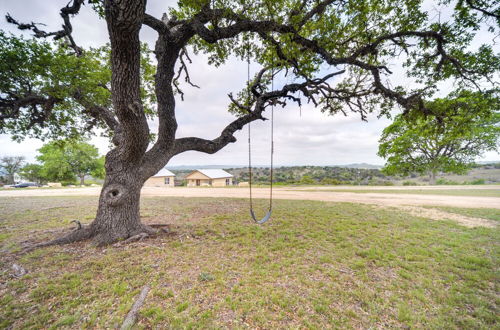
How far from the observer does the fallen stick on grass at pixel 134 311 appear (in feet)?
6.70

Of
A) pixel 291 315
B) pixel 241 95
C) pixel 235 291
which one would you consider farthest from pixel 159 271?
pixel 241 95

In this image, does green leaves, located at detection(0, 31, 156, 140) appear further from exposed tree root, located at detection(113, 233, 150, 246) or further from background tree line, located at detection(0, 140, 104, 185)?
background tree line, located at detection(0, 140, 104, 185)

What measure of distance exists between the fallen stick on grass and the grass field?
79 millimetres

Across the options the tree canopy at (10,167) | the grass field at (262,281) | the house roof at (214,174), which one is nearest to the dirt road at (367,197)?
the grass field at (262,281)

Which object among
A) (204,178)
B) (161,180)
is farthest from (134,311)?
(161,180)

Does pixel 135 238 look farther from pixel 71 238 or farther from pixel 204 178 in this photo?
pixel 204 178

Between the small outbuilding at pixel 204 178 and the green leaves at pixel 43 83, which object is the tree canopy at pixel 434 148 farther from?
the small outbuilding at pixel 204 178

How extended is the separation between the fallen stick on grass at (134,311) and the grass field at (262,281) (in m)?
0.08

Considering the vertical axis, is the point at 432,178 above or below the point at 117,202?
above

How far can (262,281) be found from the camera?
292cm

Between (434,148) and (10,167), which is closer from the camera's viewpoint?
(434,148)

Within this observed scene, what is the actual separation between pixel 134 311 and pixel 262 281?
183 cm

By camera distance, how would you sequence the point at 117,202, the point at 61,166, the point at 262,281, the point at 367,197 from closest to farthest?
the point at 262,281, the point at 117,202, the point at 367,197, the point at 61,166

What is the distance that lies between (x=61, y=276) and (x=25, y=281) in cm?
46
